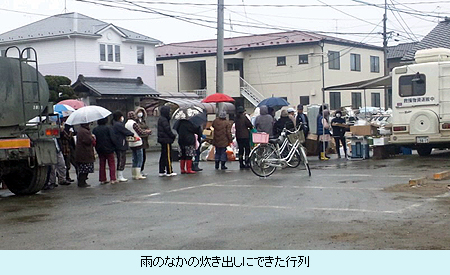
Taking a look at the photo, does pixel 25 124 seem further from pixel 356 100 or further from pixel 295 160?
pixel 356 100

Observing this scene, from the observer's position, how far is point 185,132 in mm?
17016

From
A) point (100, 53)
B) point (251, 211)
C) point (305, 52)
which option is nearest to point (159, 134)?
point (251, 211)

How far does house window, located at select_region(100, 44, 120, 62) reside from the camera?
1636 inches

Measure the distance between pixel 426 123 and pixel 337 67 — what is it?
105ft

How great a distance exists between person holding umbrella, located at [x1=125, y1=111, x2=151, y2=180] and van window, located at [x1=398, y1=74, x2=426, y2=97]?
7.77 metres

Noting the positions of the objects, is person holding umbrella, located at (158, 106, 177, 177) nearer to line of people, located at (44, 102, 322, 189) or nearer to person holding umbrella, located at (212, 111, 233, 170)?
line of people, located at (44, 102, 322, 189)

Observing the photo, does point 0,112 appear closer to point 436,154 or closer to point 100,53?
point 436,154

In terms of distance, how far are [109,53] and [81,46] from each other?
2.49 metres

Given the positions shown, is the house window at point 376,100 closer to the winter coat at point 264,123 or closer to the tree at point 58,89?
the tree at point 58,89

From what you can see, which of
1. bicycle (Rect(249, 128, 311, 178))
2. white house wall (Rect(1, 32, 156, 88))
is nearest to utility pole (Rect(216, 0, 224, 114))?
bicycle (Rect(249, 128, 311, 178))

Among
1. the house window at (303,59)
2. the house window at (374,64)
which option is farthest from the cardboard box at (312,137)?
the house window at (374,64)

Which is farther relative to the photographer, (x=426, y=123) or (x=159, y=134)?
(x=426, y=123)

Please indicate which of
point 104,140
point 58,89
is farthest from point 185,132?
point 58,89

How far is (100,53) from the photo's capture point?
41.3 metres
